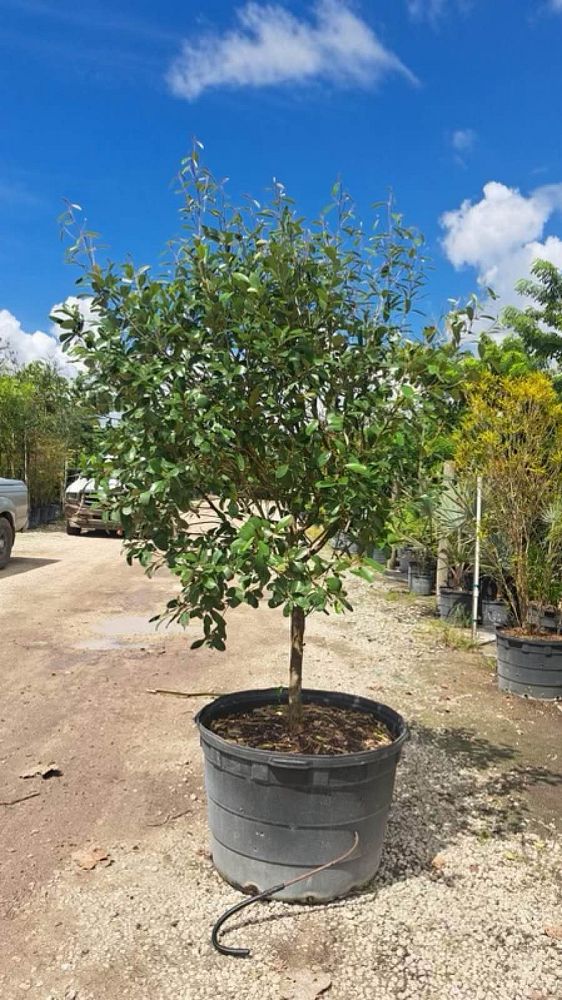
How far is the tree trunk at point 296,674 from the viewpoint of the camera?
9.95 feet

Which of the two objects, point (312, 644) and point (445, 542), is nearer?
point (312, 644)

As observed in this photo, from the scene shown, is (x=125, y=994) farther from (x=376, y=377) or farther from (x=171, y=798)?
(x=376, y=377)

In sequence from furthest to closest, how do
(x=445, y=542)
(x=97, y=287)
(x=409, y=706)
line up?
1. (x=445, y=542)
2. (x=409, y=706)
3. (x=97, y=287)

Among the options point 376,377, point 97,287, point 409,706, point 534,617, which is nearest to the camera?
point 97,287

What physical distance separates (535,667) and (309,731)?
2961mm

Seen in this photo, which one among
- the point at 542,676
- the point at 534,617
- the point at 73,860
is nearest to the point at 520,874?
the point at 73,860

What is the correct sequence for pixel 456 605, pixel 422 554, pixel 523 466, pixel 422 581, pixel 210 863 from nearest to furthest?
pixel 210 863 < pixel 523 466 < pixel 456 605 < pixel 422 554 < pixel 422 581

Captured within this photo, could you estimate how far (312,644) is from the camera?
6980 mm

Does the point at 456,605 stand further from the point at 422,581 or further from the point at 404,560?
the point at 404,560

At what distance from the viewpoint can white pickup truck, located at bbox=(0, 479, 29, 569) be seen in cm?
1112

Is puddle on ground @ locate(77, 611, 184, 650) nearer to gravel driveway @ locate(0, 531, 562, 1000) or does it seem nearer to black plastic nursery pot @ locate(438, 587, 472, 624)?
gravel driveway @ locate(0, 531, 562, 1000)

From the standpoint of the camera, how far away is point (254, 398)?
2557 mm

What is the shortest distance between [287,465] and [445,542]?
6283 millimetres

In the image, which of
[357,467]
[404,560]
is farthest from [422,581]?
[357,467]
